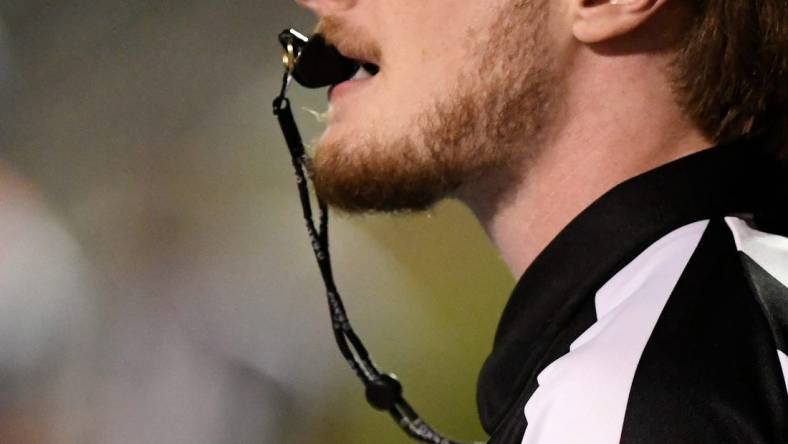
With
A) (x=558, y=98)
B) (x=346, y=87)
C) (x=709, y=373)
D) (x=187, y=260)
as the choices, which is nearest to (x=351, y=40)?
(x=346, y=87)

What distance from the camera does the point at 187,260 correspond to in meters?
1.47

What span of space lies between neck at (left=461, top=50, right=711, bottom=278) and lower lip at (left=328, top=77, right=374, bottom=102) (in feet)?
0.47

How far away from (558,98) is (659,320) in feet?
0.72

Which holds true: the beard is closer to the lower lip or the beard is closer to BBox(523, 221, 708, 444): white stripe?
the lower lip

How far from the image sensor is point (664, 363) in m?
0.42

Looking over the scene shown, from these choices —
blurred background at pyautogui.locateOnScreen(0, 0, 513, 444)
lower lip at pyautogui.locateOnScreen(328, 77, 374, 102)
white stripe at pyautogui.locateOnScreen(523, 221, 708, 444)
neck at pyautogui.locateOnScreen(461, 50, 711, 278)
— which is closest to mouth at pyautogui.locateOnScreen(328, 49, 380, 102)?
lower lip at pyautogui.locateOnScreen(328, 77, 374, 102)

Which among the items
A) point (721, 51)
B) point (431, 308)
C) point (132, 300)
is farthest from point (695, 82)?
point (132, 300)

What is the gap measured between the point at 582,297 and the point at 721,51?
216 millimetres

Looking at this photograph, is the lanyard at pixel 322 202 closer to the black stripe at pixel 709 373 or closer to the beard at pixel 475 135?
the beard at pixel 475 135

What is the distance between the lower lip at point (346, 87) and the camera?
69 centimetres

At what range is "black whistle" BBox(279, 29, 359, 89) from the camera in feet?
2.51

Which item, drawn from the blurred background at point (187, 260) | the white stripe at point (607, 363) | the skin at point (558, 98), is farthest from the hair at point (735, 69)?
the blurred background at point (187, 260)

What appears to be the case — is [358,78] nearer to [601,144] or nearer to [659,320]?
[601,144]

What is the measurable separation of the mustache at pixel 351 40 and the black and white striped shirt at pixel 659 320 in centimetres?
21
